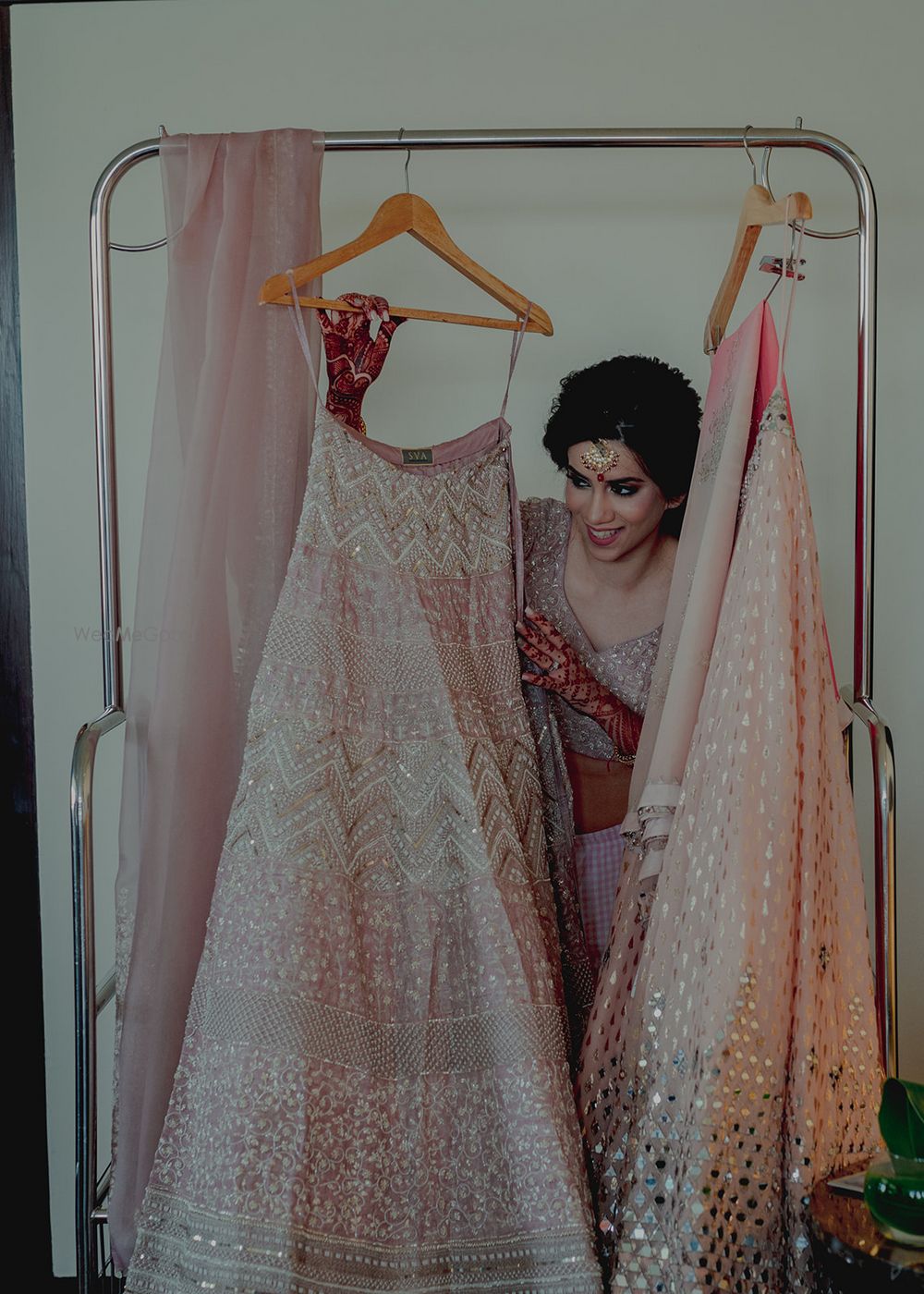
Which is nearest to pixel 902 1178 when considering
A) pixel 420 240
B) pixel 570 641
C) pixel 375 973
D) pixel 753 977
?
pixel 753 977

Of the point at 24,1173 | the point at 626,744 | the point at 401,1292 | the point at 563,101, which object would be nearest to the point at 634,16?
the point at 563,101

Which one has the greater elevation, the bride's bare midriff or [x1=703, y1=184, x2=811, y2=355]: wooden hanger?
[x1=703, y1=184, x2=811, y2=355]: wooden hanger

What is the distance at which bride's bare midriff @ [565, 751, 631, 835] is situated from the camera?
1.92m

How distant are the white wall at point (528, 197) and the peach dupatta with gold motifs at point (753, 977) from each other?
2.67ft

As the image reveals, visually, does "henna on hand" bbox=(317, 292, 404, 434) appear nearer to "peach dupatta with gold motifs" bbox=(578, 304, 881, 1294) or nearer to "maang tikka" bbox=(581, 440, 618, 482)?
"maang tikka" bbox=(581, 440, 618, 482)

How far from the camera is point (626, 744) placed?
1.86 meters

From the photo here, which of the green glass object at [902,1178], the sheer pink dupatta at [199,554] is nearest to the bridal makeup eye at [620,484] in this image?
the sheer pink dupatta at [199,554]

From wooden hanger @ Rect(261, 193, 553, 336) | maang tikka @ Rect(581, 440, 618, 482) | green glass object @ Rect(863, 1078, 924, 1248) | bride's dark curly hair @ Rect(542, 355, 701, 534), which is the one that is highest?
wooden hanger @ Rect(261, 193, 553, 336)

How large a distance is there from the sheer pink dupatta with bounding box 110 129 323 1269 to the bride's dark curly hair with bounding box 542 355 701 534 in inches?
16.3

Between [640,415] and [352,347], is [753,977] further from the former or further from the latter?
[352,347]

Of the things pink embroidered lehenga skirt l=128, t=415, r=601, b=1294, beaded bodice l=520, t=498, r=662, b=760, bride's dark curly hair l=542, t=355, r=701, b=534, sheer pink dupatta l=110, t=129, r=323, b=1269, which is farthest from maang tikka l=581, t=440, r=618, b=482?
sheer pink dupatta l=110, t=129, r=323, b=1269

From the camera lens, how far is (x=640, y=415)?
1787mm

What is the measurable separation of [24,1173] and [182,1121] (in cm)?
117

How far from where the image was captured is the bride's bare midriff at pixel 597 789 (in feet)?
6.31
